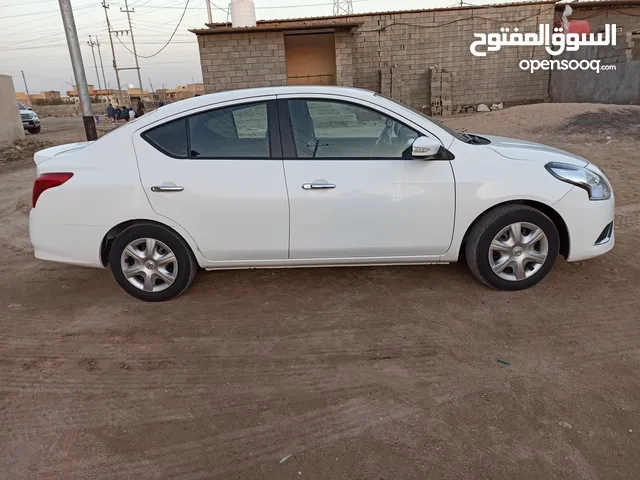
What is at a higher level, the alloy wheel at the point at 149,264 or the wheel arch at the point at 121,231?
the wheel arch at the point at 121,231

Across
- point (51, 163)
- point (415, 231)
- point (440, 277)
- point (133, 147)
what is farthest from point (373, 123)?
point (51, 163)

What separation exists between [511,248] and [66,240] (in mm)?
3551

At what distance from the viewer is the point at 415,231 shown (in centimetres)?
347

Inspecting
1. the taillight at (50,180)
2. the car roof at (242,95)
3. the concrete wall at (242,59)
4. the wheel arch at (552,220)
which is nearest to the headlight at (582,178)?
the wheel arch at (552,220)

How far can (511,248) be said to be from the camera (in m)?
3.50

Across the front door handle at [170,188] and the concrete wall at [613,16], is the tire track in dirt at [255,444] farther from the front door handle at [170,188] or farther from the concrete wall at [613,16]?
the concrete wall at [613,16]

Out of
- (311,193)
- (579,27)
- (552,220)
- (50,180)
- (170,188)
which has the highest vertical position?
(579,27)

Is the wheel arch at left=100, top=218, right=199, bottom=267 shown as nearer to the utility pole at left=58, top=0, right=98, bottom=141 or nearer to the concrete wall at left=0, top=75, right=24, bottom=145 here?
the utility pole at left=58, top=0, right=98, bottom=141

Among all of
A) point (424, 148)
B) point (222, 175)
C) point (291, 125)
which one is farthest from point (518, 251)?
point (222, 175)

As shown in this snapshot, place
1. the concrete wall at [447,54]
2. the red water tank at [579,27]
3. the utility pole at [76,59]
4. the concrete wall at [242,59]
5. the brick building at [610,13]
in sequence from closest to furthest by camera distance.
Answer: the utility pole at [76,59] → the concrete wall at [242,59] → the red water tank at [579,27] → the concrete wall at [447,54] → the brick building at [610,13]

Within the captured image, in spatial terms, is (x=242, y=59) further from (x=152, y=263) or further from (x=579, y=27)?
(x=152, y=263)

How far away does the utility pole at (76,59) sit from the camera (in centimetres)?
731

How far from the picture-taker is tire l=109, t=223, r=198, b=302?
353cm

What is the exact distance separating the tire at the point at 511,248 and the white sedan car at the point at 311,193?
10 mm
